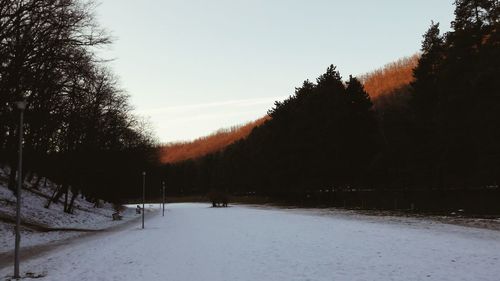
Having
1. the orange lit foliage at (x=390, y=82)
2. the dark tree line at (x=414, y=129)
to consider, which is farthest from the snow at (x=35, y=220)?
the orange lit foliage at (x=390, y=82)

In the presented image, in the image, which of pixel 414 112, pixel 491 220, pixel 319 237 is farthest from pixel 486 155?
pixel 319 237

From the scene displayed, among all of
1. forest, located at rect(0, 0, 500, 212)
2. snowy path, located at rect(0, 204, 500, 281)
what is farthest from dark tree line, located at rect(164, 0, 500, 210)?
snowy path, located at rect(0, 204, 500, 281)

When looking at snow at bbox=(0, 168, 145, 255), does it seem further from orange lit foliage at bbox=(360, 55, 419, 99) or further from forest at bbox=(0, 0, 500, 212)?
orange lit foliage at bbox=(360, 55, 419, 99)

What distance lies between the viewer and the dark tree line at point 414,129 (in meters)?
40.3

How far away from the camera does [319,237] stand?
2328cm

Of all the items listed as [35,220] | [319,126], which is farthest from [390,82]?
[35,220]

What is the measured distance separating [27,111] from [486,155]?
3479cm

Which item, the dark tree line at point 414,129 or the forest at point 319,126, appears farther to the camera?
the dark tree line at point 414,129

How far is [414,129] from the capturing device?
5297cm

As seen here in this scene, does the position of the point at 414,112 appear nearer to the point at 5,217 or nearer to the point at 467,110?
the point at 467,110

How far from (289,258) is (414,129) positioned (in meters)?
40.5

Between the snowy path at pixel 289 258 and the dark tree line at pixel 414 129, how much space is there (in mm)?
19017

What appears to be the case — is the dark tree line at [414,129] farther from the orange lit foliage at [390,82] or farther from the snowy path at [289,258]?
the orange lit foliage at [390,82]

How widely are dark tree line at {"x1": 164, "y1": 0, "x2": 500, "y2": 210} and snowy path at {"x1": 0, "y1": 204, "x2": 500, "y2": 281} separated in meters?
19.0
